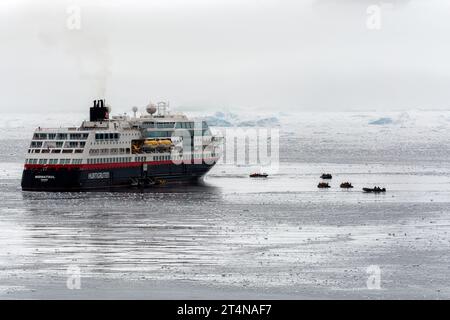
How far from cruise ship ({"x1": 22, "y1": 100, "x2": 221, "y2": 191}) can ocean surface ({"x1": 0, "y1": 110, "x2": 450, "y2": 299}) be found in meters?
2.24

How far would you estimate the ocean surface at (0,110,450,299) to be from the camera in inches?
2108

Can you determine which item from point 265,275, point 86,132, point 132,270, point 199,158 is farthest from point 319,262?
point 199,158

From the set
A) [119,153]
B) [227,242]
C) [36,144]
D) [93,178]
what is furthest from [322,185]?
[227,242]

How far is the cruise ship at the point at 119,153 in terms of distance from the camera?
4006 inches

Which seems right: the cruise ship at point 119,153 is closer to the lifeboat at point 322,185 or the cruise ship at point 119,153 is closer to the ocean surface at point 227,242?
the ocean surface at point 227,242

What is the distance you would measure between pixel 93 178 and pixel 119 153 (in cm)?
479

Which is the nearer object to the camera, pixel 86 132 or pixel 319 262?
pixel 319 262

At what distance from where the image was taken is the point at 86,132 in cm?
10356

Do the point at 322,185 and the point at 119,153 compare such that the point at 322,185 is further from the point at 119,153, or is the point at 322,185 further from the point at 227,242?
the point at 227,242

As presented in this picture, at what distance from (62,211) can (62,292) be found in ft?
113

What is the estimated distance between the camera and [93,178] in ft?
335

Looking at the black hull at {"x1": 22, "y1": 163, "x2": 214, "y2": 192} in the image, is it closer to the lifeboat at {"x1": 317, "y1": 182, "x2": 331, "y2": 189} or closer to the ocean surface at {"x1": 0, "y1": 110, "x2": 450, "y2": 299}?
the ocean surface at {"x1": 0, "y1": 110, "x2": 450, "y2": 299}
